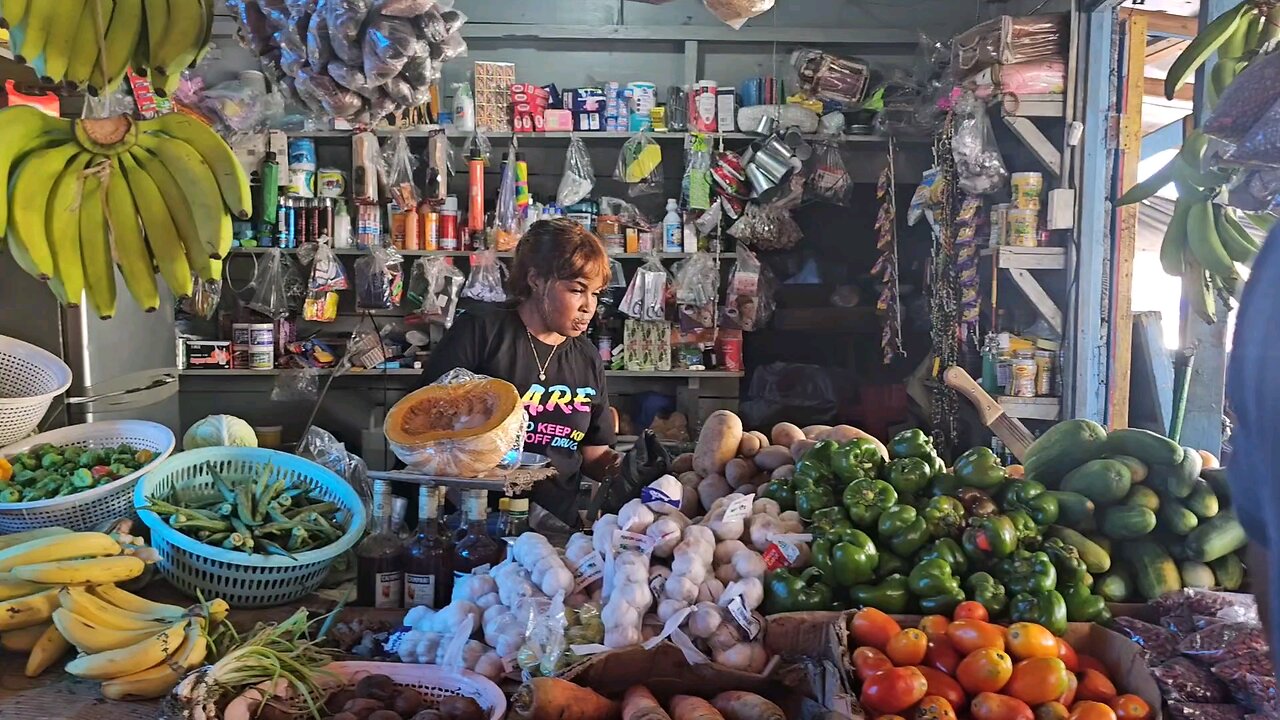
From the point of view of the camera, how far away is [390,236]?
4.53 m

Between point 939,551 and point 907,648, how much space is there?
25cm

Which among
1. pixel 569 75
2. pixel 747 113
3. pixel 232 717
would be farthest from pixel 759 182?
pixel 232 717

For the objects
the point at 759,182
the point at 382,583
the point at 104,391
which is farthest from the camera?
the point at 759,182

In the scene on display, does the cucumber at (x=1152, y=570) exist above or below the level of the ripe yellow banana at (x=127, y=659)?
above

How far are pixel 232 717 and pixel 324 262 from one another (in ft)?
11.1

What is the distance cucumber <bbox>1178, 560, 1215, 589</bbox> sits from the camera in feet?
5.54

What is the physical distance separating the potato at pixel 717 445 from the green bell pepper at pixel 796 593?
59cm

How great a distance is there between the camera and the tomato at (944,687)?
142 centimetres

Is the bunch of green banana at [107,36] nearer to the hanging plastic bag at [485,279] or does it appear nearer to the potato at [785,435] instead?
the potato at [785,435]

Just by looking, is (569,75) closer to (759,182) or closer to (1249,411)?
(759,182)

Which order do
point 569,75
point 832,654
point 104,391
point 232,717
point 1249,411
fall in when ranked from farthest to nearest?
point 569,75 < point 104,391 < point 832,654 < point 232,717 < point 1249,411

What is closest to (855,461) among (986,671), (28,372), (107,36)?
(986,671)

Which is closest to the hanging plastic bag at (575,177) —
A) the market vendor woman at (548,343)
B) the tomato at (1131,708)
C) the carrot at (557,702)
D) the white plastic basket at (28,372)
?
the market vendor woman at (548,343)

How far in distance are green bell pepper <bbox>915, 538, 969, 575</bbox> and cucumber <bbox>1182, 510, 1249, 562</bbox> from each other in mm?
441
